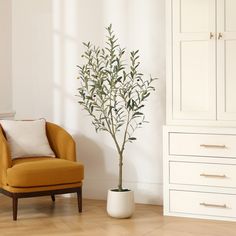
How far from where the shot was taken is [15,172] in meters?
4.73

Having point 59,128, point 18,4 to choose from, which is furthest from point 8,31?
point 59,128

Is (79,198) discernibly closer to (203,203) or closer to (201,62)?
(203,203)

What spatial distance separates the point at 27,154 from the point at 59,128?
0.42m

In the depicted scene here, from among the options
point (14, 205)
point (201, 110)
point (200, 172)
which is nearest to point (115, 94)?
point (201, 110)

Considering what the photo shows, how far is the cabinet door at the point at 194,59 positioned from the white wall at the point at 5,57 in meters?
1.93

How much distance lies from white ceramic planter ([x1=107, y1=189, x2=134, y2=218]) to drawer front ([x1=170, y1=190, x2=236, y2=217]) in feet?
1.15

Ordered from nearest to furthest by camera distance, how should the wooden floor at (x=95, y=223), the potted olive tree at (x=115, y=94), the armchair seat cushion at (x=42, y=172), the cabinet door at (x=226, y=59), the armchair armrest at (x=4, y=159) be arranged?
the wooden floor at (x=95, y=223) → the cabinet door at (x=226, y=59) → the armchair seat cushion at (x=42, y=172) → the armchair armrest at (x=4, y=159) → the potted olive tree at (x=115, y=94)

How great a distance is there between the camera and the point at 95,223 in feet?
15.3

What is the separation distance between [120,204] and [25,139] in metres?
1.06

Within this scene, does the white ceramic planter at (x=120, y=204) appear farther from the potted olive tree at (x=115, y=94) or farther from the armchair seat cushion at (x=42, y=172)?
the armchair seat cushion at (x=42, y=172)

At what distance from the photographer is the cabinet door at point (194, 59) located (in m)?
4.71

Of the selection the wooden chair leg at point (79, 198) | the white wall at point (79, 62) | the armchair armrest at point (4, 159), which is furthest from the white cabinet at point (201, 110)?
the armchair armrest at point (4, 159)

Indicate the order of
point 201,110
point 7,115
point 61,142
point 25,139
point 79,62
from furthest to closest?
point 7,115 → point 79,62 → point 61,142 → point 25,139 → point 201,110

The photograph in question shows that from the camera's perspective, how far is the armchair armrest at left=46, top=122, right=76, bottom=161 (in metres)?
5.22
